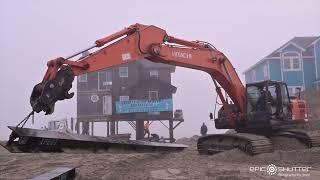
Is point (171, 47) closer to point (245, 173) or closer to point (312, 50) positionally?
point (245, 173)

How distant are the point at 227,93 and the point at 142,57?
4.53 metres

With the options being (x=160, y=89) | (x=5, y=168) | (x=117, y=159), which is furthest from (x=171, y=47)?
(x=160, y=89)

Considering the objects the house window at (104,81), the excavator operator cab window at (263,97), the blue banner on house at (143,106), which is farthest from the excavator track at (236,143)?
the house window at (104,81)

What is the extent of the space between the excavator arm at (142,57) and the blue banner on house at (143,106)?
24740mm

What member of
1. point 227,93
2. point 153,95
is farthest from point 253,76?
point 227,93

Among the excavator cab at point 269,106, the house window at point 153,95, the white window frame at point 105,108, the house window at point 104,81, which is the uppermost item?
the house window at point 104,81

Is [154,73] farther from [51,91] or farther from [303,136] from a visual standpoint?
[51,91]

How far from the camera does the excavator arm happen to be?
10.3 metres

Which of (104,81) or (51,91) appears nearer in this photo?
(51,91)

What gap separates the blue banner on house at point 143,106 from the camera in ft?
137

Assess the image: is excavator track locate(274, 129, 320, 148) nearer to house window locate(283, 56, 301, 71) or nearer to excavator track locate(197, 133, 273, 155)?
excavator track locate(197, 133, 273, 155)

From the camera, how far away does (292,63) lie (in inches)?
1692

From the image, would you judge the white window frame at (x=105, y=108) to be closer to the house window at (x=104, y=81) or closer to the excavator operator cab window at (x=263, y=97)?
the house window at (x=104, y=81)

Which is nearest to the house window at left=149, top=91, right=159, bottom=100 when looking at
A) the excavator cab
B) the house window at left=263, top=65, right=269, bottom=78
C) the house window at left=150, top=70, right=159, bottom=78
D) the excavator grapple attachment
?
the house window at left=150, top=70, right=159, bottom=78
